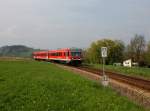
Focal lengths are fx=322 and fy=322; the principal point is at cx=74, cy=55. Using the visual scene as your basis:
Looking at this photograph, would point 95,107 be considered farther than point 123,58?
No

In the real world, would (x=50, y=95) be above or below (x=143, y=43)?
below

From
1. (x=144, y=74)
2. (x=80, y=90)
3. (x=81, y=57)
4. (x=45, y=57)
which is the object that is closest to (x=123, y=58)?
(x=45, y=57)

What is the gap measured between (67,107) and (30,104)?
1.52 metres

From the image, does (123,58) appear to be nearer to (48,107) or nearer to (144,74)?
(144,74)

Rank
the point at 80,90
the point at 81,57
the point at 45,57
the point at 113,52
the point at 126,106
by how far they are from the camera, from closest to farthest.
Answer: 1. the point at 126,106
2. the point at 80,90
3. the point at 81,57
4. the point at 45,57
5. the point at 113,52

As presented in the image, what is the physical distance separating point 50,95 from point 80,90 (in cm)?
274

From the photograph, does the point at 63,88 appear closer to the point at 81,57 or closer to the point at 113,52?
the point at 81,57

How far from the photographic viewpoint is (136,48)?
10556 cm


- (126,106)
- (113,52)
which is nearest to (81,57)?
(126,106)

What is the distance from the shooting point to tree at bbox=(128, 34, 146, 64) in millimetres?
103550

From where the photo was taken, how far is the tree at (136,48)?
10355 centimetres

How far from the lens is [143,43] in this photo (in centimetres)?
10681

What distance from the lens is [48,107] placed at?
12.4 metres

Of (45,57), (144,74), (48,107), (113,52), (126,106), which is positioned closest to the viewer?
(48,107)
